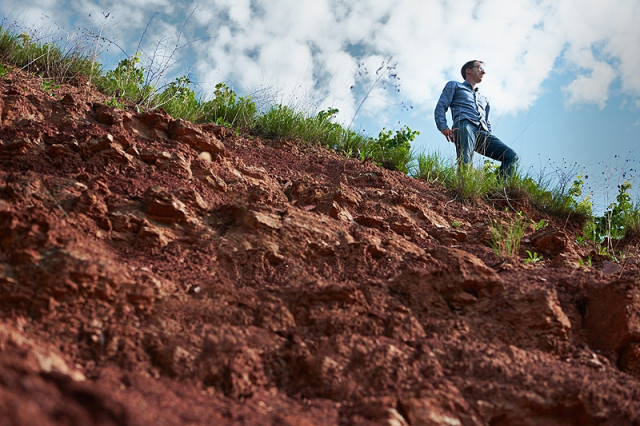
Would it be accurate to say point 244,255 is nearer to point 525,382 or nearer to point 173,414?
point 173,414

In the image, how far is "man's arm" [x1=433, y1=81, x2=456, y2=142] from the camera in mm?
7553

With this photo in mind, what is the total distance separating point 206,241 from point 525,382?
1641 mm

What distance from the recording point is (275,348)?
201cm

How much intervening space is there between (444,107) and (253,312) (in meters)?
6.19

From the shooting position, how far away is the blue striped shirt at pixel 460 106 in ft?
24.7

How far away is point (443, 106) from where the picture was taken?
7672mm

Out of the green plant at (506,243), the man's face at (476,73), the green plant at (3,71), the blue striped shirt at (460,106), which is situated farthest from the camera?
the man's face at (476,73)

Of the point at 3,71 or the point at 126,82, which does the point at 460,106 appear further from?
the point at 3,71

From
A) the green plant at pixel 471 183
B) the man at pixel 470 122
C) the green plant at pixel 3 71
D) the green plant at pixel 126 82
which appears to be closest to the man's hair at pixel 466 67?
the man at pixel 470 122

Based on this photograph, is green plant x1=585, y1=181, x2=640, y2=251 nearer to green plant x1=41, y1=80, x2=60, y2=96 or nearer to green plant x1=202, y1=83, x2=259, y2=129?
green plant x1=202, y1=83, x2=259, y2=129

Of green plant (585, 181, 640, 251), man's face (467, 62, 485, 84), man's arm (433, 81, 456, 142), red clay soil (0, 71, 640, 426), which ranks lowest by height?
red clay soil (0, 71, 640, 426)

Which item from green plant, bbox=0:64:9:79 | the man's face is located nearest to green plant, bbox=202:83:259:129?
green plant, bbox=0:64:9:79

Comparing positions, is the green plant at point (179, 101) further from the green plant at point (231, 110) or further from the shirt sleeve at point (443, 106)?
the shirt sleeve at point (443, 106)

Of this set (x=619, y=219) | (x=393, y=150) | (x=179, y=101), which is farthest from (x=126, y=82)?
(x=619, y=219)
